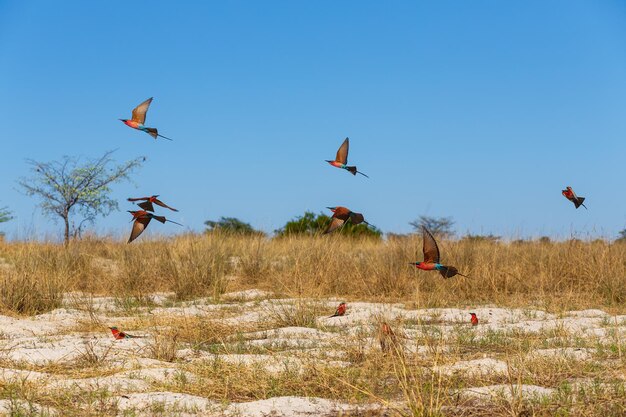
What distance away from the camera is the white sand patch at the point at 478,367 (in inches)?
194

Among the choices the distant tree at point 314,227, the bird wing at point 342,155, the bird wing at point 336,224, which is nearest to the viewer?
the bird wing at point 336,224

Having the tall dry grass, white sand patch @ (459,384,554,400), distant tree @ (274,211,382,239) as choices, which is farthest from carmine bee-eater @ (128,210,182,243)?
distant tree @ (274,211,382,239)

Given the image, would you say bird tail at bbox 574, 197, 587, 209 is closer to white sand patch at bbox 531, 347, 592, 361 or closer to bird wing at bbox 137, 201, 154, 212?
white sand patch at bbox 531, 347, 592, 361

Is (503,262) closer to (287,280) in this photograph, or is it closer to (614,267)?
(614,267)

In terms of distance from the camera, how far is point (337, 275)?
35.1 ft

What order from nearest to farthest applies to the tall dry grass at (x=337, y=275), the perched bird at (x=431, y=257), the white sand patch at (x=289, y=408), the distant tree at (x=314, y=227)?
the white sand patch at (x=289, y=408)
the perched bird at (x=431, y=257)
the tall dry grass at (x=337, y=275)
the distant tree at (x=314, y=227)

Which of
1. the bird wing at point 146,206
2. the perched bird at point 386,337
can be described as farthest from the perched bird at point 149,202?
the perched bird at point 386,337

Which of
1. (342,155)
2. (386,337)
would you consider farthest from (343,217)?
(386,337)

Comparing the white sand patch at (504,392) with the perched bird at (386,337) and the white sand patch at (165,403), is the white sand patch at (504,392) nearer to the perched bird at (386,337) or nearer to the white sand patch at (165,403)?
the perched bird at (386,337)

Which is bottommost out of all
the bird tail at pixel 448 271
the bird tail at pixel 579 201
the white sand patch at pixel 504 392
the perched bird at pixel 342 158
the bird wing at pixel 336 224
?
the white sand patch at pixel 504 392

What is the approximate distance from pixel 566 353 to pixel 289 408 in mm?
2340

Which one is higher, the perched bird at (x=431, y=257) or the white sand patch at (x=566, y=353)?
the perched bird at (x=431, y=257)

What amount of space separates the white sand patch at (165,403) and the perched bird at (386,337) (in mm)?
1345

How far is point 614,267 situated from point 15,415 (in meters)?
7.96
